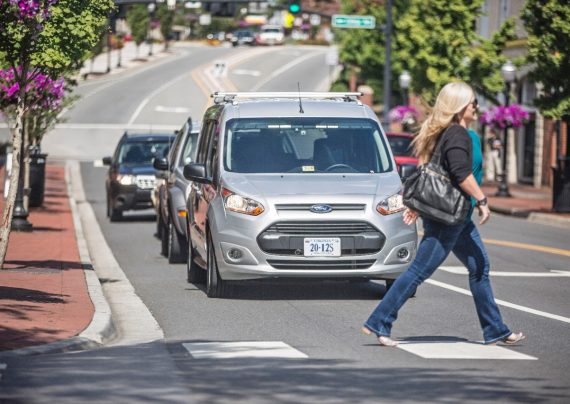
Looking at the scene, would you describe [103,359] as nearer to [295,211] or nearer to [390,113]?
[295,211]

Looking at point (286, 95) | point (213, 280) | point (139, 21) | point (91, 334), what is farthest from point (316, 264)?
point (139, 21)

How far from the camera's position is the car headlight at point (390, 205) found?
45.7 ft

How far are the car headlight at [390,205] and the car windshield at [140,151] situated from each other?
14.8 meters

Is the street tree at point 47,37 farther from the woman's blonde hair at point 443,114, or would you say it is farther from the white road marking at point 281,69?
the white road marking at point 281,69

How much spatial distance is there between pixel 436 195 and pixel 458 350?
1.14 meters

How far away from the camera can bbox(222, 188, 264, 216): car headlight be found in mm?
13820

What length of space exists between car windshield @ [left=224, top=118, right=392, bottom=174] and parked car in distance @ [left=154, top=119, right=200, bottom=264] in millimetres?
3285

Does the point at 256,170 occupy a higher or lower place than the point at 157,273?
higher

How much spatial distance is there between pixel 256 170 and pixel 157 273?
3425 millimetres

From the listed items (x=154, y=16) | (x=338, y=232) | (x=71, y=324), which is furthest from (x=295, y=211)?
(x=154, y=16)

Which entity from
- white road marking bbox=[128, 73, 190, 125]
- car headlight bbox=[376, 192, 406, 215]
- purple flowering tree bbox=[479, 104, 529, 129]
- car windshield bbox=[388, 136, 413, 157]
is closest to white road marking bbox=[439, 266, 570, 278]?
car headlight bbox=[376, 192, 406, 215]

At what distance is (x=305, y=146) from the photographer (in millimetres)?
14992

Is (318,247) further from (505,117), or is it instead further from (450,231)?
(505,117)

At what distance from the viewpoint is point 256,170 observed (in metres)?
14.7
